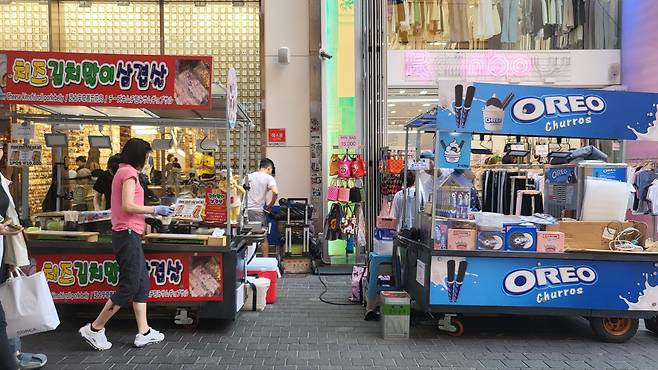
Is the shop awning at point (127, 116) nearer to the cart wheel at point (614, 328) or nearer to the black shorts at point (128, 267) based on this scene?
the black shorts at point (128, 267)

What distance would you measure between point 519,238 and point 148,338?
12.4 feet

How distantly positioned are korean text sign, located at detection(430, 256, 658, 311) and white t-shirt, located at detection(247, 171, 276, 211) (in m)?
3.75

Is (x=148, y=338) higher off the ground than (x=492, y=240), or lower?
lower

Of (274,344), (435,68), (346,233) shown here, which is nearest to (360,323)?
(274,344)

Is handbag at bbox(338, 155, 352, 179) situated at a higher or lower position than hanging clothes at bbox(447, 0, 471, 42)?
lower

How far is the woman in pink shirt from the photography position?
15.8 ft

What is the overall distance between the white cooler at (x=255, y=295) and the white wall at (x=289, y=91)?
378 centimetres

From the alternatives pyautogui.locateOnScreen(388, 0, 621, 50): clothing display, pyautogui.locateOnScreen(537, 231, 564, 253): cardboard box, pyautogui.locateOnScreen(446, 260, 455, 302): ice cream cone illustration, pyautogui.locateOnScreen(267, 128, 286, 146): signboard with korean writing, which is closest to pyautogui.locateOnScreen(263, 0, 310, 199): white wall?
pyautogui.locateOnScreen(267, 128, 286, 146): signboard with korean writing

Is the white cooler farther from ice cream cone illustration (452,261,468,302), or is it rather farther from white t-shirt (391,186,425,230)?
ice cream cone illustration (452,261,468,302)

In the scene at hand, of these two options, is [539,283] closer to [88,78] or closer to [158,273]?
[158,273]

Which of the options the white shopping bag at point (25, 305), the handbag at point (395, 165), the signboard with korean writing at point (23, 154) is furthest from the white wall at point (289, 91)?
the white shopping bag at point (25, 305)

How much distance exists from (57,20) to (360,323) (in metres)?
9.21

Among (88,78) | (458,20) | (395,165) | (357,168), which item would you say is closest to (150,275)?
(88,78)

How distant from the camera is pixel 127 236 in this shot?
4.87 metres
